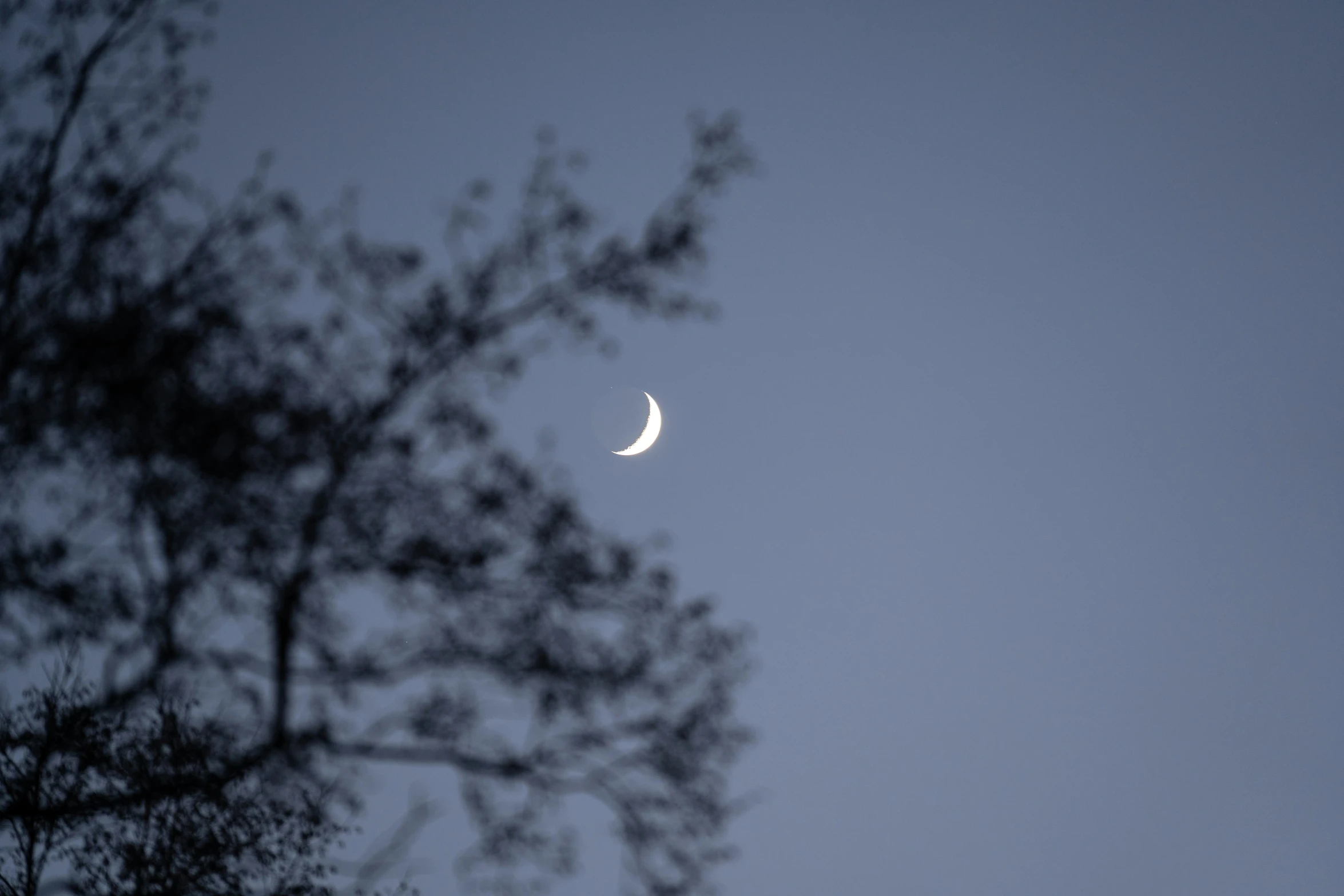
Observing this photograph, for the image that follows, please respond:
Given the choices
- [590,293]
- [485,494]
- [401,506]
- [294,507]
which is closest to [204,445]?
[294,507]

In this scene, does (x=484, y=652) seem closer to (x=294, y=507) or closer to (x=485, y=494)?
(x=485, y=494)

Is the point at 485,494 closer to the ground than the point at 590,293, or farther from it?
closer to the ground

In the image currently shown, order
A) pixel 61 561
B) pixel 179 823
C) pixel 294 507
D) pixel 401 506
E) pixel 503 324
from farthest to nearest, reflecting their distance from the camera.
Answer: pixel 503 324, pixel 401 506, pixel 294 507, pixel 61 561, pixel 179 823

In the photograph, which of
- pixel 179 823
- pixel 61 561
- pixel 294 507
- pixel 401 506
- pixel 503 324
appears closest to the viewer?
pixel 179 823

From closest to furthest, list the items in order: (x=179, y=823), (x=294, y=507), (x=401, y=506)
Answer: (x=179, y=823) < (x=294, y=507) < (x=401, y=506)

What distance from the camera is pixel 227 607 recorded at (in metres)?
9.94

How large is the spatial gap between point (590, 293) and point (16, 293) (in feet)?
18.3

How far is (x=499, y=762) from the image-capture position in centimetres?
1084

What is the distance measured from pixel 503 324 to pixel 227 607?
166 inches

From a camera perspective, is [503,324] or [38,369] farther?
[503,324]

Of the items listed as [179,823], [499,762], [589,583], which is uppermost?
[589,583]

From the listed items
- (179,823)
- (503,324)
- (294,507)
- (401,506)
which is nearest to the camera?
(179,823)

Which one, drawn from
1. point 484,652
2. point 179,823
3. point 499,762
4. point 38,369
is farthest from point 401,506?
point 179,823

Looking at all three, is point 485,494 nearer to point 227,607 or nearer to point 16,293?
point 227,607
